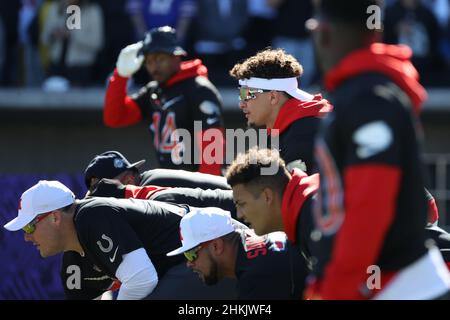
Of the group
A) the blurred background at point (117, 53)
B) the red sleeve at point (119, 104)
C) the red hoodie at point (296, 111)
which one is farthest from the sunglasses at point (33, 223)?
the blurred background at point (117, 53)

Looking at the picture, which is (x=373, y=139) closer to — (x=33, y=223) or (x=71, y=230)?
(x=71, y=230)

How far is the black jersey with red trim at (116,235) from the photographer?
17.1ft

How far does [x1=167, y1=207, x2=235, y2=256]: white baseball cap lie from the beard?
0.13m

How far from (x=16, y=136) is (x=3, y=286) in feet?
14.3

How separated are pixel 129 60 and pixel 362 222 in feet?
16.8

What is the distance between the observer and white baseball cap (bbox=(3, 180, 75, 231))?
5.32m

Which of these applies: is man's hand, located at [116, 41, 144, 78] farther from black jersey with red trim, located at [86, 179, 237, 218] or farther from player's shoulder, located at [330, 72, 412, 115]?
player's shoulder, located at [330, 72, 412, 115]

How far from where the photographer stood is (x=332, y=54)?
11.0ft

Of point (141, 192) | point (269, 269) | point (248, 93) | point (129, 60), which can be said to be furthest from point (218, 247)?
point (129, 60)

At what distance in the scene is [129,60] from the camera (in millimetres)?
8008
